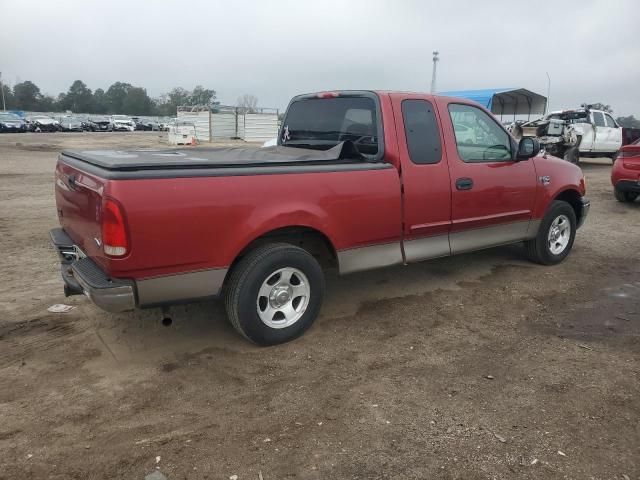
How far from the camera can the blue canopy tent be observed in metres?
21.4

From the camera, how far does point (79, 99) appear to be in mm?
109938

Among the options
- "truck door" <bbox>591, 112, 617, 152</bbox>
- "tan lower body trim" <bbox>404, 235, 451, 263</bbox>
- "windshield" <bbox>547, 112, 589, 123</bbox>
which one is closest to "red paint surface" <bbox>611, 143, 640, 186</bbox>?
"tan lower body trim" <bbox>404, 235, 451, 263</bbox>

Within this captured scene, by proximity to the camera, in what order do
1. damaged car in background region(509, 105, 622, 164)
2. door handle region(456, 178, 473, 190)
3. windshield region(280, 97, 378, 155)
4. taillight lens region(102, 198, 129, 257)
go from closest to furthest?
1. taillight lens region(102, 198, 129, 257)
2. windshield region(280, 97, 378, 155)
3. door handle region(456, 178, 473, 190)
4. damaged car in background region(509, 105, 622, 164)

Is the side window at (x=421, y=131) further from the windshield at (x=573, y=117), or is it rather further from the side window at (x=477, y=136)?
the windshield at (x=573, y=117)

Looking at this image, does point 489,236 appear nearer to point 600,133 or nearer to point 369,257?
point 369,257

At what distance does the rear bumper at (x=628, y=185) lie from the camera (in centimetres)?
1023

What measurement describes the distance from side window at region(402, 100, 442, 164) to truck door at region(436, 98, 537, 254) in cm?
13

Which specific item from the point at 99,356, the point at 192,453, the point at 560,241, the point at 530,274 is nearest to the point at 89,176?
the point at 99,356

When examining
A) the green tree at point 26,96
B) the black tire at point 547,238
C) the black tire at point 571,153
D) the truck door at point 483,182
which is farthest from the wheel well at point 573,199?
the green tree at point 26,96

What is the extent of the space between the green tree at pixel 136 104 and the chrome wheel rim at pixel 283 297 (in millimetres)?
119684

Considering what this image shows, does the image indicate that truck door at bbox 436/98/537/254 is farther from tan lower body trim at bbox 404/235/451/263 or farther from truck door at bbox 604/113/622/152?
truck door at bbox 604/113/622/152

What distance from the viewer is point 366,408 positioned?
3.23m

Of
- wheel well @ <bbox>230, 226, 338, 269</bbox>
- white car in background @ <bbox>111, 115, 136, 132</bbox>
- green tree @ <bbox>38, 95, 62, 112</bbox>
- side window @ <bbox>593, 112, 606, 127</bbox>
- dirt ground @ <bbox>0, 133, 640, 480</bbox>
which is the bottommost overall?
dirt ground @ <bbox>0, 133, 640, 480</bbox>

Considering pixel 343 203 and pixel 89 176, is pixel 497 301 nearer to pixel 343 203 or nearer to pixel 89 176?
pixel 343 203
